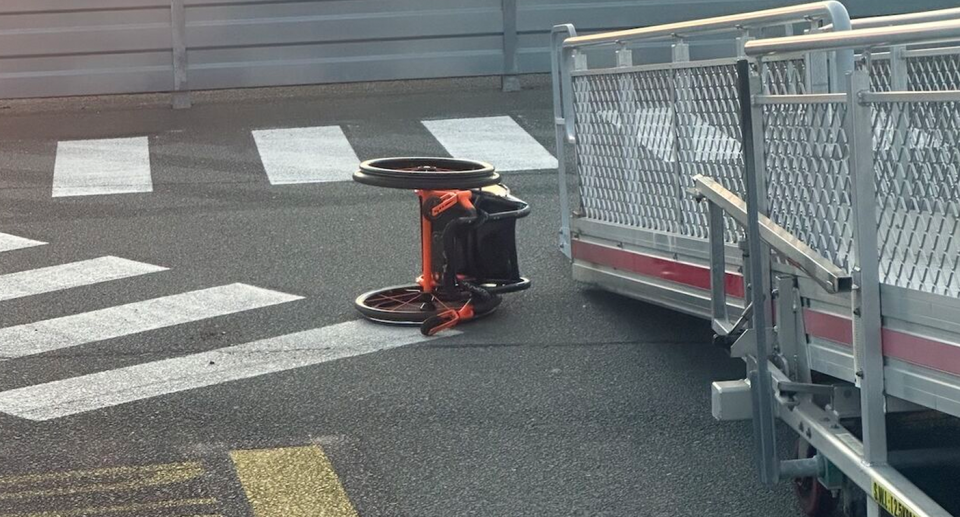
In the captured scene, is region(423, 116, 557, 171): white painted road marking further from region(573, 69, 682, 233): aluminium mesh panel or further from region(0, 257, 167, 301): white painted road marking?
region(573, 69, 682, 233): aluminium mesh panel

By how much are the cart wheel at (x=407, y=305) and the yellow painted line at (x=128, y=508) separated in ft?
8.28

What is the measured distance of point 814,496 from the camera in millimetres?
4820

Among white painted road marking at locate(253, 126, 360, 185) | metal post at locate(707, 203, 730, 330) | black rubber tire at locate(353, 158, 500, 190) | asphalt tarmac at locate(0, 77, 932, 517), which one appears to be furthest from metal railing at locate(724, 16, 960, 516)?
white painted road marking at locate(253, 126, 360, 185)

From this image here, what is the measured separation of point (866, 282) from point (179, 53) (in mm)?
12932

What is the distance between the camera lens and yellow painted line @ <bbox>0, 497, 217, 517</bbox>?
5.01 metres

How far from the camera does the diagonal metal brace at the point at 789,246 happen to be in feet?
13.6

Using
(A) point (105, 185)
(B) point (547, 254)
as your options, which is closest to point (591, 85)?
(B) point (547, 254)

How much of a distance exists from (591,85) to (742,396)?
11.2 feet

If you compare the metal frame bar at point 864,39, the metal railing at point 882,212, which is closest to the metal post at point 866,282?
the metal railing at point 882,212

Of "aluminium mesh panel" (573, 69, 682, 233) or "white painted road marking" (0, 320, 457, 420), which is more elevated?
"aluminium mesh panel" (573, 69, 682, 233)

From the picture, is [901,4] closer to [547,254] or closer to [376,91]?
[376,91]

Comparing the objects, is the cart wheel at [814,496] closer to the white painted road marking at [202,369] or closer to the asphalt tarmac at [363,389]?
the asphalt tarmac at [363,389]

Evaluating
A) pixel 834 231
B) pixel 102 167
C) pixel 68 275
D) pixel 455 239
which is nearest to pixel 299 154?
pixel 102 167

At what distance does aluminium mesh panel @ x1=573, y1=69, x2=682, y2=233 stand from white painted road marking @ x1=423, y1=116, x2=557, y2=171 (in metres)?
4.24
